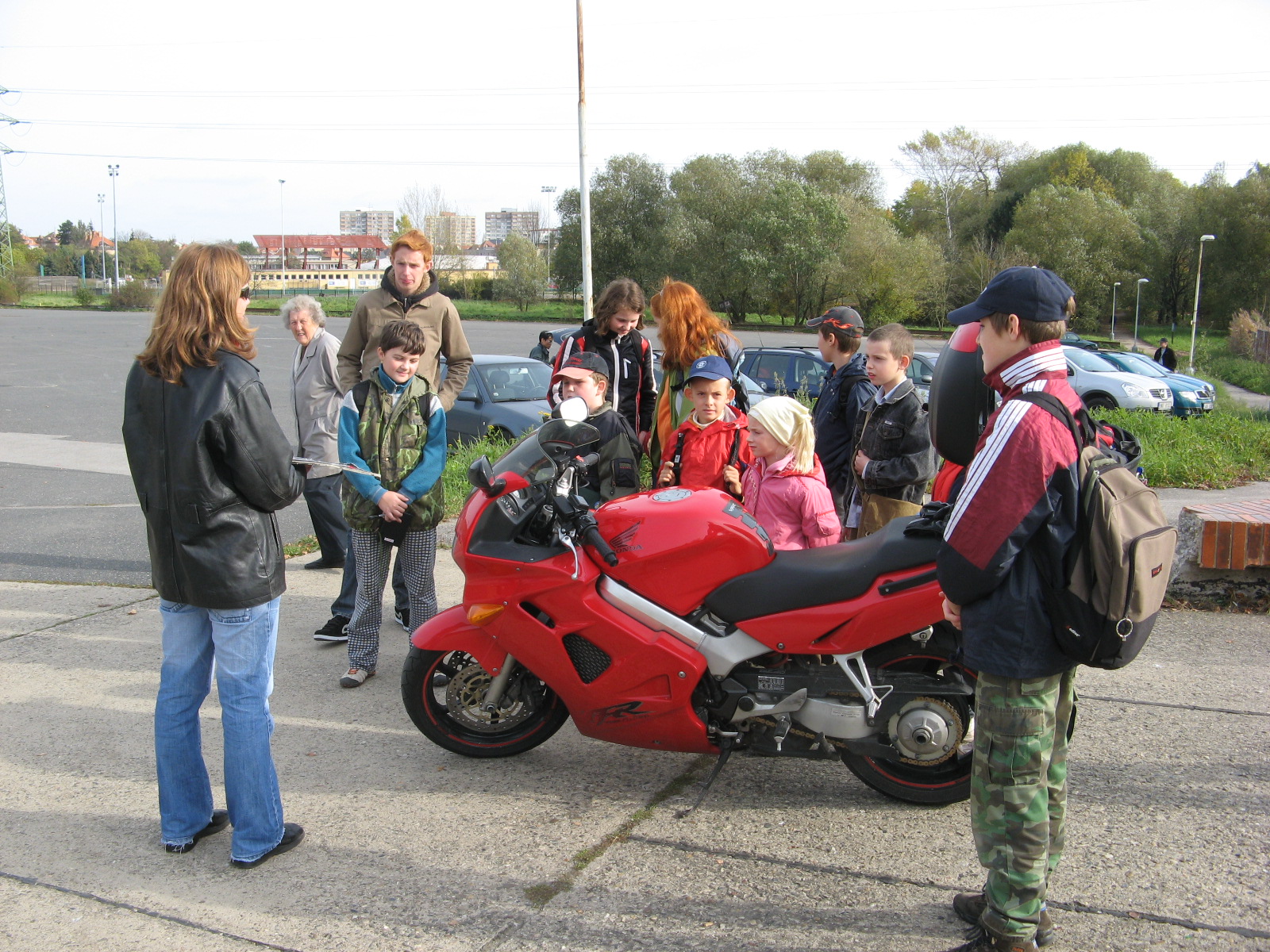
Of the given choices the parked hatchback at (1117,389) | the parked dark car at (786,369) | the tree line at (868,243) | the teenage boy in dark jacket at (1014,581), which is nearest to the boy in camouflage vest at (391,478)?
the teenage boy in dark jacket at (1014,581)

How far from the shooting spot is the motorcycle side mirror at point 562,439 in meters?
3.51

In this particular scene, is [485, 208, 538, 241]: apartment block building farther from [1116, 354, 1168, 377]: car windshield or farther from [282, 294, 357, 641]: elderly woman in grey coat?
[282, 294, 357, 641]: elderly woman in grey coat

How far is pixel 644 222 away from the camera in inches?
2356

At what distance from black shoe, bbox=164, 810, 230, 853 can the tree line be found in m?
51.9

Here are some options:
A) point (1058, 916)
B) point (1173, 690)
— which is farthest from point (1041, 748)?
point (1173, 690)

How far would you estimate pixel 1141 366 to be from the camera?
21.1 meters

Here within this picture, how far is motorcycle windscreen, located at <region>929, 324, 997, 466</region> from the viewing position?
11.5 ft

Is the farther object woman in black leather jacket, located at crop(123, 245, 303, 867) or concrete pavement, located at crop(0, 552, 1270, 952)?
woman in black leather jacket, located at crop(123, 245, 303, 867)

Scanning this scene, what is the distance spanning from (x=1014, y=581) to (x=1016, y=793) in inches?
23.0

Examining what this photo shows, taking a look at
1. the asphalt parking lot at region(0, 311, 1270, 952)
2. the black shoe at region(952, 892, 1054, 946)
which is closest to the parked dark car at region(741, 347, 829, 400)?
the asphalt parking lot at region(0, 311, 1270, 952)

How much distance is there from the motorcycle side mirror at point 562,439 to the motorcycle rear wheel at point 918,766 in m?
1.29

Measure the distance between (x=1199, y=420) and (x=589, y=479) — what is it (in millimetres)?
11073

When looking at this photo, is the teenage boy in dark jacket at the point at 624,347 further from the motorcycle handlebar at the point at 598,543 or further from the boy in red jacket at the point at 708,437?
the motorcycle handlebar at the point at 598,543

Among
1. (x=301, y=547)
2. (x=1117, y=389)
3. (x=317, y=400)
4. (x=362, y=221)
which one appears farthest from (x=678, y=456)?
(x=362, y=221)
